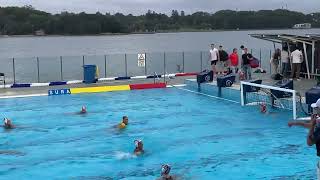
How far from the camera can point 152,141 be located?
1630 cm

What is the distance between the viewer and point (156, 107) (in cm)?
2253

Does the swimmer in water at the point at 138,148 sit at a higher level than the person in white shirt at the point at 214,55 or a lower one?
lower

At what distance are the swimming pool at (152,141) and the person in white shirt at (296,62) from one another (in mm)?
4659

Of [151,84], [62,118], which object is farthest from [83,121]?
[151,84]

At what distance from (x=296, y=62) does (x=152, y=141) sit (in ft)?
38.3

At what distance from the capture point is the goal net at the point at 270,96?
63.6 feet

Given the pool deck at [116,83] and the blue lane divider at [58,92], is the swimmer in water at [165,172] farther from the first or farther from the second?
the blue lane divider at [58,92]

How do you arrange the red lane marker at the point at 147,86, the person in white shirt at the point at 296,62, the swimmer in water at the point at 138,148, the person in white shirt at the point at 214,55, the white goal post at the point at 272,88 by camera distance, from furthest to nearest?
1. the person in white shirt at the point at 214,55
2. the red lane marker at the point at 147,86
3. the person in white shirt at the point at 296,62
4. the white goal post at the point at 272,88
5. the swimmer in water at the point at 138,148

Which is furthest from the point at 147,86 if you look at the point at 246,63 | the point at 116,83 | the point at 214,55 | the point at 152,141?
the point at 152,141

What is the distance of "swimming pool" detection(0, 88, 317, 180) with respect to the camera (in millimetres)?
12883

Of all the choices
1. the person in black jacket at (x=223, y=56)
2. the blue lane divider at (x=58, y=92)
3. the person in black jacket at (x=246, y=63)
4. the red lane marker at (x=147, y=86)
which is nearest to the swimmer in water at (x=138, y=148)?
the person in black jacket at (x=246, y=63)

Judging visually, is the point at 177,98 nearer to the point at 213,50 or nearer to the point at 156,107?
the point at 156,107

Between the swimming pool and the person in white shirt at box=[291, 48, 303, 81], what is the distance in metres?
4.66

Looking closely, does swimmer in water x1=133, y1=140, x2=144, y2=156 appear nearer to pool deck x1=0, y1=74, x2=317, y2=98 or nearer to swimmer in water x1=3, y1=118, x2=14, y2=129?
swimmer in water x1=3, y1=118, x2=14, y2=129
